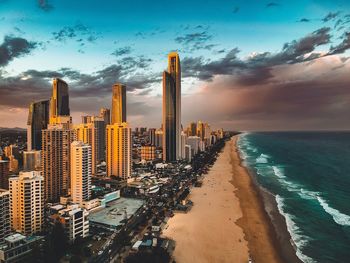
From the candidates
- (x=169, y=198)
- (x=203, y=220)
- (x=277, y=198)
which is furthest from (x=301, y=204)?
(x=169, y=198)

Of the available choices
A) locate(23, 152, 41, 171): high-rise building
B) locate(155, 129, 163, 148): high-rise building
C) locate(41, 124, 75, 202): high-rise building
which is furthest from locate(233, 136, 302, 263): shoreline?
locate(155, 129, 163, 148): high-rise building

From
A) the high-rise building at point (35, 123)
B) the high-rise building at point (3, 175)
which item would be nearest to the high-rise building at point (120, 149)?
the high-rise building at point (3, 175)

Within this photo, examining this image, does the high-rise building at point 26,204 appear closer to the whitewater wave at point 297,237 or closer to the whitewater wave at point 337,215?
the whitewater wave at point 297,237

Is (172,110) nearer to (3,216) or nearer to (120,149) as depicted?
(120,149)

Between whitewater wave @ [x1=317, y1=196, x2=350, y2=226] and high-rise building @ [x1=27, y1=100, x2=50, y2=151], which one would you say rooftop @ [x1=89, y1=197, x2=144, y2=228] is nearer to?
whitewater wave @ [x1=317, y1=196, x2=350, y2=226]

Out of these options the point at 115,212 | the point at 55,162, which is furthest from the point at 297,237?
the point at 55,162
